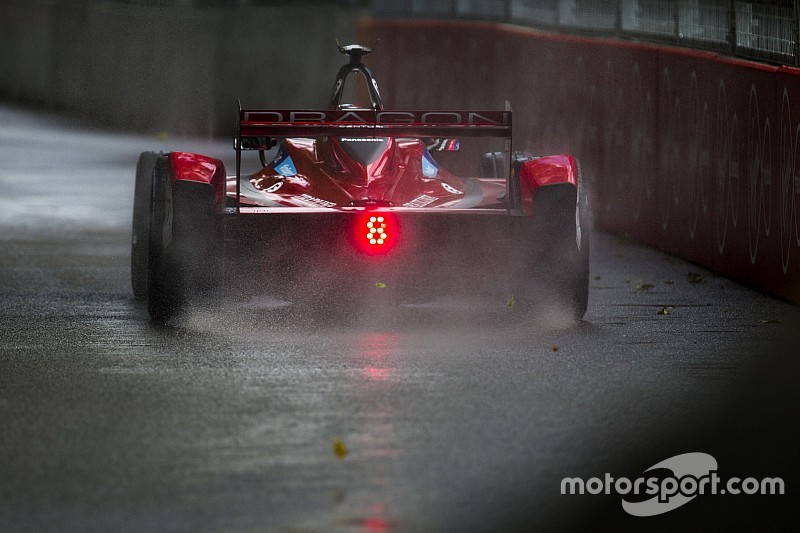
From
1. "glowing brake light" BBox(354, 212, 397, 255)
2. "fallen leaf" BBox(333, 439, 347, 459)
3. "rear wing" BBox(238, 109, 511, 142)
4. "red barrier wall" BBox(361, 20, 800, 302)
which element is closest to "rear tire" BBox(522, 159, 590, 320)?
"rear wing" BBox(238, 109, 511, 142)

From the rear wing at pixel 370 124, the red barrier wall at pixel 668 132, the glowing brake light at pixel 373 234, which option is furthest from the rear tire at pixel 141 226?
the red barrier wall at pixel 668 132

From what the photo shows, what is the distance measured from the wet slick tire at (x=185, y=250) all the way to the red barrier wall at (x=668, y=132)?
3921 mm

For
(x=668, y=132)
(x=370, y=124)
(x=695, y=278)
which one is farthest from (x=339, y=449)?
(x=668, y=132)

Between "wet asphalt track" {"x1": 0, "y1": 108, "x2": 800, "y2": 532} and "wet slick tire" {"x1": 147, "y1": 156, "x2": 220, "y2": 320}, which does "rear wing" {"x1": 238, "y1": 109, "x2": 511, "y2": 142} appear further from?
"wet asphalt track" {"x1": 0, "y1": 108, "x2": 800, "y2": 532}

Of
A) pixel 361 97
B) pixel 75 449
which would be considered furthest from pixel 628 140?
pixel 361 97

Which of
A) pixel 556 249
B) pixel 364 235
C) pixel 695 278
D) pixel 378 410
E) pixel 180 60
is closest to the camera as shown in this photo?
pixel 378 410

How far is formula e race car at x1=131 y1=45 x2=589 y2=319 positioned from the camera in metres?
9.52

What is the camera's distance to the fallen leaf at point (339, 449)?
6480mm

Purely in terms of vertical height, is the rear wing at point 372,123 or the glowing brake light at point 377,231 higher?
the rear wing at point 372,123

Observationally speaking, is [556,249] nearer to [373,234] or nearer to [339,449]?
[373,234]

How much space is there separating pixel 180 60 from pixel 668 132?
56.4ft

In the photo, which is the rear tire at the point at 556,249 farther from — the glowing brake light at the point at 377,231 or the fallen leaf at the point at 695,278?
the fallen leaf at the point at 695,278

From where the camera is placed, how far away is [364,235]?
31.1ft

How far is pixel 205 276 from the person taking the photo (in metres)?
9.62
